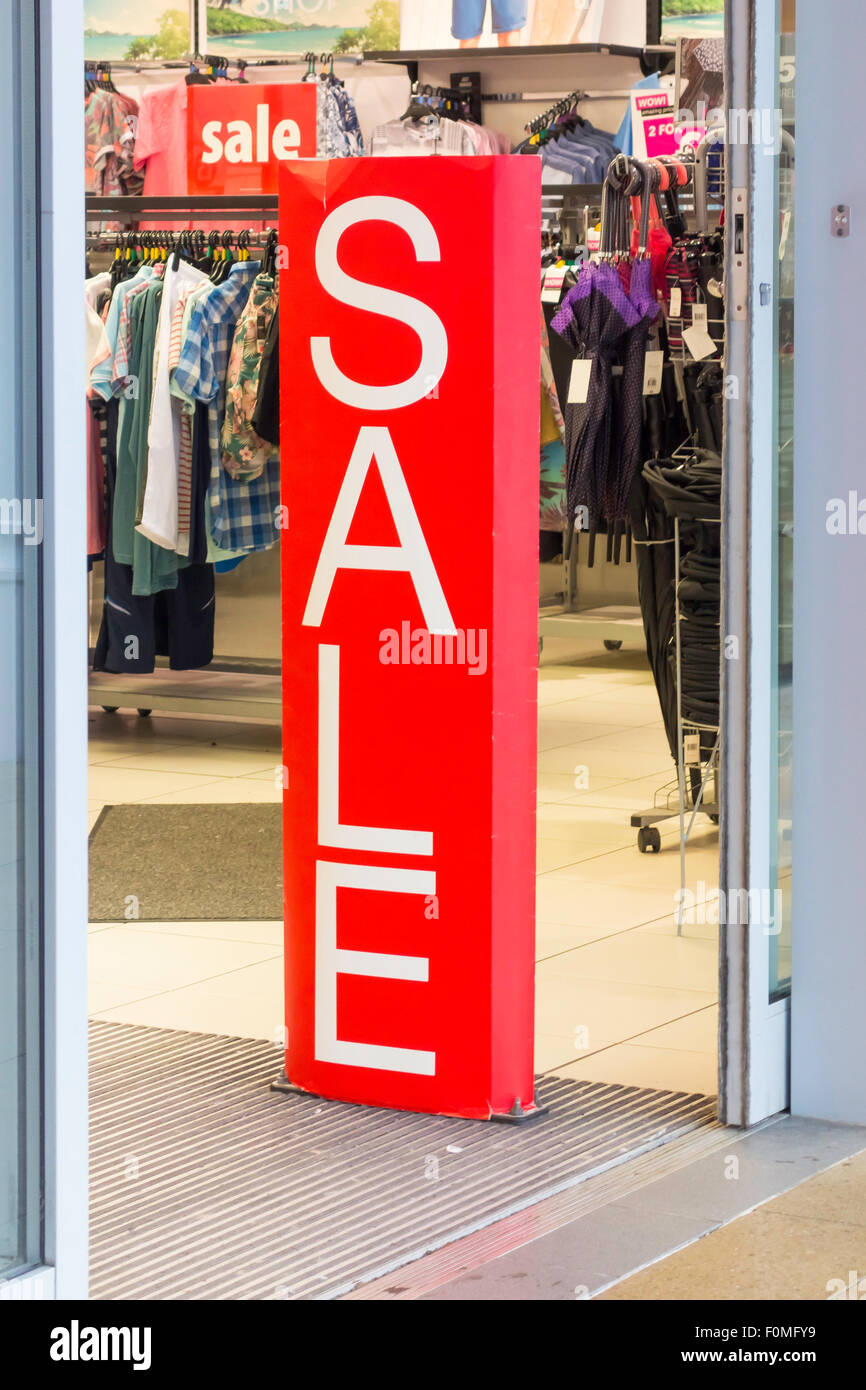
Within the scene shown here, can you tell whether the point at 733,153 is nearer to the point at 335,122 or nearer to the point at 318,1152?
the point at 318,1152

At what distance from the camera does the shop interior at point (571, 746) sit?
433 cm

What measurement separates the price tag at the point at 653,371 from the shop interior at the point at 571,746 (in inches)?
0.8

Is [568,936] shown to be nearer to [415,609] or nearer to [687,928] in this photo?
[687,928]

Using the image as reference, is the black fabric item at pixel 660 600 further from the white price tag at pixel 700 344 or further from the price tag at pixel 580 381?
the white price tag at pixel 700 344

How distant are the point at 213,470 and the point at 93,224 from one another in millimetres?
1413

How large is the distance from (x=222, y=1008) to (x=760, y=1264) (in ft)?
5.56

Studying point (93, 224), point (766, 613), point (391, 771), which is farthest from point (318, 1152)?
point (93, 224)

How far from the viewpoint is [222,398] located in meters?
6.44

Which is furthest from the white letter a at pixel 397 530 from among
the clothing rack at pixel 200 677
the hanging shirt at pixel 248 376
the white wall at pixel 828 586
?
the clothing rack at pixel 200 677

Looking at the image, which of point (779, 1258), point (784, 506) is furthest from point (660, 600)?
point (779, 1258)

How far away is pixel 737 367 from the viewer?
3396mm

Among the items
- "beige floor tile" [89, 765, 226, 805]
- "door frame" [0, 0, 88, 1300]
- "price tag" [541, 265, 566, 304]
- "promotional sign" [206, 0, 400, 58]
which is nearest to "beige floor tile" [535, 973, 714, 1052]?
"door frame" [0, 0, 88, 1300]

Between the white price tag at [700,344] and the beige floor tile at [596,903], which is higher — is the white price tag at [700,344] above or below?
above
